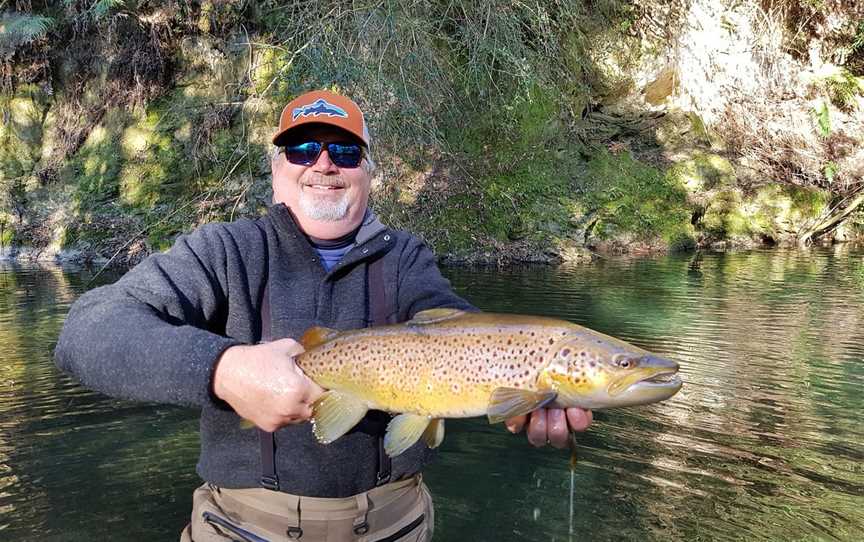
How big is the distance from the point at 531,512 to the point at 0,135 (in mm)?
17826

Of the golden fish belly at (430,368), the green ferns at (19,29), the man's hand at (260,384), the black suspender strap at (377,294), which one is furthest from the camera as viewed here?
the green ferns at (19,29)

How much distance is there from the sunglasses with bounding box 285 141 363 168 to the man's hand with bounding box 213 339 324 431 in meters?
1.11

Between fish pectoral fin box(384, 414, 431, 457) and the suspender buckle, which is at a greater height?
fish pectoral fin box(384, 414, 431, 457)

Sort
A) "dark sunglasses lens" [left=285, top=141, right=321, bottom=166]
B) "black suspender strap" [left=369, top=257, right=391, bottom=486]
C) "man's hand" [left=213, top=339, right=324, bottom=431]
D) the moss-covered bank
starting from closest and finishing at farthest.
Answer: "man's hand" [left=213, top=339, right=324, bottom=431], "black suspender strap" [left=369, top=257, right=391, bottom=486], "dark sunglasses lens" [left=285, top=141, right=321, bottom=166], the moss-covered bank

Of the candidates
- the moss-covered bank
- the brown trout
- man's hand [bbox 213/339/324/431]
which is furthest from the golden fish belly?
the moss-covered bank

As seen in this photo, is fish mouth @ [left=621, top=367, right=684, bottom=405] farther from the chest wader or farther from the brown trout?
the chest wader

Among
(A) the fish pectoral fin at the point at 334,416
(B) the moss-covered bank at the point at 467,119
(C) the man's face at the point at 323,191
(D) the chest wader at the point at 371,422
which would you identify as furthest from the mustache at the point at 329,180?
(B) the moss-covered bank at the point at 467,119

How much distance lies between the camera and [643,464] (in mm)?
5305

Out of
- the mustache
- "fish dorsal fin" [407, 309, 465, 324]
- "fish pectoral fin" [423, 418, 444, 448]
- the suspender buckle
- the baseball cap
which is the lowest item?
the suspender buckle

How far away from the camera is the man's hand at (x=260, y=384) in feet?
6.17

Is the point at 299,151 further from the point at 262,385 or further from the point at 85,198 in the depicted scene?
the point at 85,198

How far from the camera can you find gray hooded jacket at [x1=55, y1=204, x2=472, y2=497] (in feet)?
6.32

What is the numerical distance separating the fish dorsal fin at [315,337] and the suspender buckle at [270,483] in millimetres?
498

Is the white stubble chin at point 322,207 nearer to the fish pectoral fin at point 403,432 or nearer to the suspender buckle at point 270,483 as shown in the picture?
the fish pectoral fin at point 403,432
